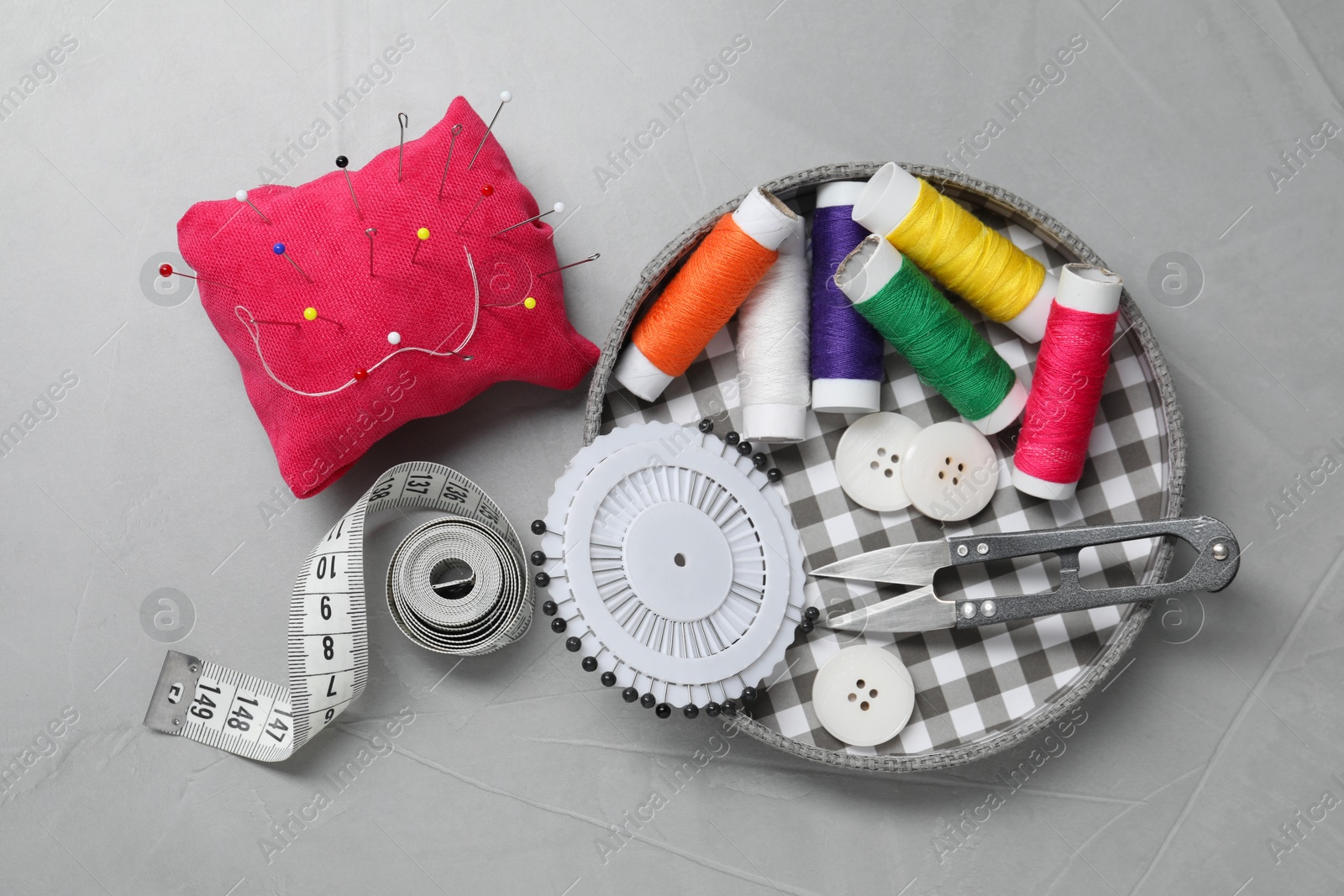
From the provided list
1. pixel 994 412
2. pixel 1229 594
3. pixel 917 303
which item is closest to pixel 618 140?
pixel 917 303

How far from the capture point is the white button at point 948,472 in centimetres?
193

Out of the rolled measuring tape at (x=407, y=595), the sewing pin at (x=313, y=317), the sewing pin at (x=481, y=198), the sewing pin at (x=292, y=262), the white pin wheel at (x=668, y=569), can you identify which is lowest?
the rolled measuring tape at (x=407, y=595)

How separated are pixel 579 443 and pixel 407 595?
534mm

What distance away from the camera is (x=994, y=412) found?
1909mm

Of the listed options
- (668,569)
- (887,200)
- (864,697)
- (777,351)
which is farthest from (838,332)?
(864,697)

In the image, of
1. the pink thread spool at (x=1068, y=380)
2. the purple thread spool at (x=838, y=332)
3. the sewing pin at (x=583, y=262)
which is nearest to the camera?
the pink thread spool at (x=1068, y=380)

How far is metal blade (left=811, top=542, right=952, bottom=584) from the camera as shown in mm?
1886

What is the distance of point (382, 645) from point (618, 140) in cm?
136

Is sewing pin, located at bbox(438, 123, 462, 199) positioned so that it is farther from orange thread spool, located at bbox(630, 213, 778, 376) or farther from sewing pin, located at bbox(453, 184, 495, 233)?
orange thread spool, located at bbox(630, 213, 778, 376)

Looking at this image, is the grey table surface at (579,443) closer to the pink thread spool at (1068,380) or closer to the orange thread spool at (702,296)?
the orange thread spool at (702,296)

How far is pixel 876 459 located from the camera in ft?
6.45

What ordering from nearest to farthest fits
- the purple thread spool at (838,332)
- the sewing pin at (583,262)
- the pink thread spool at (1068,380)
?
1. the pink thread spool at (1068,380)
2. the purple thread spool at (838,332)
3. the sewing pin at (583,262)

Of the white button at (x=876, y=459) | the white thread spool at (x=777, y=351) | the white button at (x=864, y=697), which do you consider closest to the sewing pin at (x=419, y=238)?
the white thread spool at (x=777, y=351)

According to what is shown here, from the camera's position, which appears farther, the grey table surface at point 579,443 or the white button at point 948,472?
the grey table surface at point 579,443
